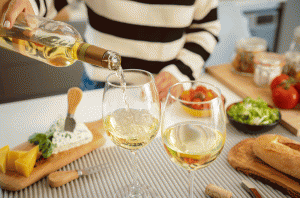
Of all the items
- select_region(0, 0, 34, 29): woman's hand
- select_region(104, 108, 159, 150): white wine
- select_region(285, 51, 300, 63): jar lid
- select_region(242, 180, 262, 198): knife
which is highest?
select_region(0, 0, 34, 29): woman's hand

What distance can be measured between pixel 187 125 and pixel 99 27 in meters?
0.94

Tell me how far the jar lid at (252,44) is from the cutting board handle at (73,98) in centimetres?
95

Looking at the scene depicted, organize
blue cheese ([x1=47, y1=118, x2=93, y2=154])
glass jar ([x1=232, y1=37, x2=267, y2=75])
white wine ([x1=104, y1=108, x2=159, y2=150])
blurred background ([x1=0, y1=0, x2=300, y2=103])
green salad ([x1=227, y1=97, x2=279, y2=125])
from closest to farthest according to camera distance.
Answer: white wine ([x1=104, y1=108, x2=159, y2=150]), blue cheese ([x1=47, y1=118, x2=93, y2=154]), green salad ([x1=227, y1=97, x2=279, y2=125]), glass jar ([x1=232, y1=37, x2=267, y2=75]), blurred background ([x1=0, y1=0, x2=300, y2=103])

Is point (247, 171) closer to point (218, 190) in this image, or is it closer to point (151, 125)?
point (218, 190)

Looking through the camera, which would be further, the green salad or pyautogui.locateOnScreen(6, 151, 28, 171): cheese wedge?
the green salad

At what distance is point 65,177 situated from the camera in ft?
A: 2.53

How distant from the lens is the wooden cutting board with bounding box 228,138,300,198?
2.42ft

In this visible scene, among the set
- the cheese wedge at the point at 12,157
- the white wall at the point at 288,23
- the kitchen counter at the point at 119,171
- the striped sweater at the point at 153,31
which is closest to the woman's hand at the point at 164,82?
the striped sweater at the point at 153,31

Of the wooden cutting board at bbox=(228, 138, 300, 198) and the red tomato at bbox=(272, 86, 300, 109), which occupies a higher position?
the red tomato at bbox=(272, 86, 300, 109)

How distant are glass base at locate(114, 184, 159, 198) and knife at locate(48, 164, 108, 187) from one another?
11cm

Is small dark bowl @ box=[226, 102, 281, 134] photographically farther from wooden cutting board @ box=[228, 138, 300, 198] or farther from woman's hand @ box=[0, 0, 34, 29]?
woman's hand @ box=[0, 0, 34, 29]

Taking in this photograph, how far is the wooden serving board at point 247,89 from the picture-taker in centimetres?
103

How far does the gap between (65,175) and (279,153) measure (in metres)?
0.62

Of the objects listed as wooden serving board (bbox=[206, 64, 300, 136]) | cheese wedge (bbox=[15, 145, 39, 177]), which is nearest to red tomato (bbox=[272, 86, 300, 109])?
wooden serving board (bbox=[206, 64, 300, 136])
